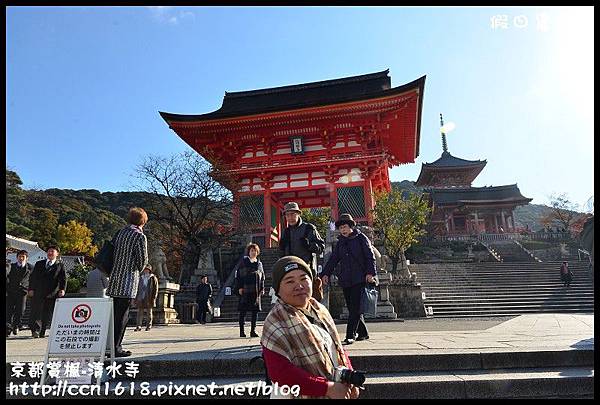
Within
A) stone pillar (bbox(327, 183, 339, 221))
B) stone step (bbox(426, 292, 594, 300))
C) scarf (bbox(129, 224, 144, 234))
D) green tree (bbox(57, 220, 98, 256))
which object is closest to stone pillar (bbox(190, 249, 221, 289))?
stone pillar (bbox(327, 183, 339, 221))

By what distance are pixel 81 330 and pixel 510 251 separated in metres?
31.4

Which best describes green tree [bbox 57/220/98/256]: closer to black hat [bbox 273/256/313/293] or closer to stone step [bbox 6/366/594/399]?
stone step [bbox 6/366/594/399]

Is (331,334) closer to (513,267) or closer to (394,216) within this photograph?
(394,216)

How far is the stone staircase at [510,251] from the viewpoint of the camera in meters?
27.4

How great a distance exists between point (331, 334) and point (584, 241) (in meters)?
4.44

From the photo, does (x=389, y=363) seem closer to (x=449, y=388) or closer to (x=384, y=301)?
(x=449, y=388)

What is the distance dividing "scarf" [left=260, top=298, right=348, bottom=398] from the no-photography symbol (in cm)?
240

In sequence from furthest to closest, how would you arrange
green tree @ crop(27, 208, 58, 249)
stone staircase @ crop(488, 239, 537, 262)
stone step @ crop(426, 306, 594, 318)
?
1. green tree @ crop(27, 208, 58, 249)
2. stone staircase @ crop(488, 239, 537, 262)
3. stone step @ crop(426, 306, 594, 318)

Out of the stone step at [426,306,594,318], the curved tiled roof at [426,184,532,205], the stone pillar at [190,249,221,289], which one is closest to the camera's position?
the stone step at [426,306,594,318]

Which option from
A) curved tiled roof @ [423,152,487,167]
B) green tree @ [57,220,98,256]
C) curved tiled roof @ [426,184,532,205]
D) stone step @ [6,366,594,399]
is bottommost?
stone step @ [6,366,594,399]

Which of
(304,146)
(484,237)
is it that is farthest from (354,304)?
(484,237)

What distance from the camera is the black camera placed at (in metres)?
1.91

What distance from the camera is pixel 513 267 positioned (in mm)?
18188

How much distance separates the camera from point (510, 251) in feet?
96.1
